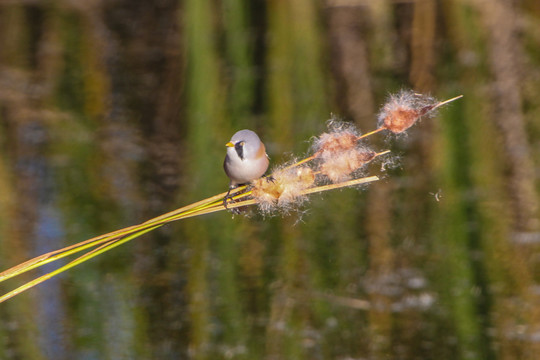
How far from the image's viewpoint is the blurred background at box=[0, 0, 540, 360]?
4387mm

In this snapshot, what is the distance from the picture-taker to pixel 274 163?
6.05 m

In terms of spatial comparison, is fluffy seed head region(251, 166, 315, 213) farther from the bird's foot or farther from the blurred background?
the blurred background

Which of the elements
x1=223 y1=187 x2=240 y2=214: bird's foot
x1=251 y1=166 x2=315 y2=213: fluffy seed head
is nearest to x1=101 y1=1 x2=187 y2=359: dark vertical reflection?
x1=223 y1=187 x2=240 y2=214: bird's foot

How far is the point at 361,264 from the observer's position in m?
4.94

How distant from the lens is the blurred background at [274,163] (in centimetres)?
439

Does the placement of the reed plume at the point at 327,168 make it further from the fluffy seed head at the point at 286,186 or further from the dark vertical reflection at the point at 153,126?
the dark vertical reflection at the point at 153,126

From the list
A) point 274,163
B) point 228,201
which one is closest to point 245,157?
point 228,201

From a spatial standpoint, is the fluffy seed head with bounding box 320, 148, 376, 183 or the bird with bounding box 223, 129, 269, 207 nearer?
the fluffy seed head with bounding box 320, 148, 376, 183

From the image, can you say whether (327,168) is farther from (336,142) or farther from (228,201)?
(228,201)

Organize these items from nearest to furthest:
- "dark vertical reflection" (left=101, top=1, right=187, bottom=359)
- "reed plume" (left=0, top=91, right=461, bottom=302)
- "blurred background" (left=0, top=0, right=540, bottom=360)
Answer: "reed plume" (left=0, top=91, right=461, bottom=302)
"blurred background" (left=0, top=0, right=540, bottom=360)
"dark vertical reflection" (left=101, top=1, right=187, bottom=359)

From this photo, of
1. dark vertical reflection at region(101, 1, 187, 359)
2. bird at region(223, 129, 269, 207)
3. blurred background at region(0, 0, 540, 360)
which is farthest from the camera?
dark vertical reflection at region(101, 1, 187, 359)

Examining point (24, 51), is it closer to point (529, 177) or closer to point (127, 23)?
point (127, 23)


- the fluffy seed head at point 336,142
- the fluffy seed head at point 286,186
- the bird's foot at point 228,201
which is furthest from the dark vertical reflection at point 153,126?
the fluffy seed head at point 336,142

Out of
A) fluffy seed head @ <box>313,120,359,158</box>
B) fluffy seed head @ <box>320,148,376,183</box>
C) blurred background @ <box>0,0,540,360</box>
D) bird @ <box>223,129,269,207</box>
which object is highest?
blurred background @ <box>0,0,540,360</box>
